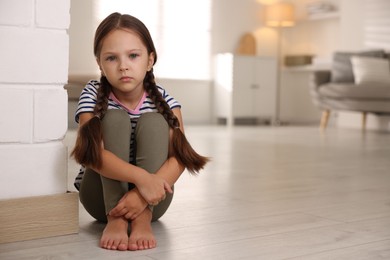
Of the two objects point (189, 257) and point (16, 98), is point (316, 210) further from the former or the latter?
point (16, 98)

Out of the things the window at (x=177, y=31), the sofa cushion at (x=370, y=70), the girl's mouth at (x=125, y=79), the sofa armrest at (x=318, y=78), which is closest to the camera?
the girl's mouth at (x=125, y=79)

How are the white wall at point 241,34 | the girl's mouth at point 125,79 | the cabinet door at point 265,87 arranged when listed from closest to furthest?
the girl's mouth at point 125,79 → the white wall at point 241,34 → the cabinet door at point 265,87

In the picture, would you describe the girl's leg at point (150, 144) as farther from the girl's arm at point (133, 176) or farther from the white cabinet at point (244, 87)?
the white cabinet at point (244, 87)

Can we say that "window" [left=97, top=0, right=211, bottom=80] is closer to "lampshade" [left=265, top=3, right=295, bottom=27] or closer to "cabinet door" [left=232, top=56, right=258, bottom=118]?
"cabinet door" [left=232, top=56, right=258, bottom=118]

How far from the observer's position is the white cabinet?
737 cm

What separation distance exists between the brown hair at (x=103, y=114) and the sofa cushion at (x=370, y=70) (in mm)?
4969

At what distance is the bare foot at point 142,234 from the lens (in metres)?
1.18

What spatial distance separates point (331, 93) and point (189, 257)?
17.3 feet

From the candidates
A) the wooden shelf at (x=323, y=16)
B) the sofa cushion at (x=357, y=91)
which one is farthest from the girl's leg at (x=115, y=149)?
the wooden shelf at (x=323, y=16)

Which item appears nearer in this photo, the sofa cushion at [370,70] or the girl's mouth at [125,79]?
the girl's mouth at [125,79]

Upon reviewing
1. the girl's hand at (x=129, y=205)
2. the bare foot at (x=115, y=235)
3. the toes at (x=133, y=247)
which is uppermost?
the girl's hand at (x=129, y=205)

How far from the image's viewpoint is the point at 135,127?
1.32 m

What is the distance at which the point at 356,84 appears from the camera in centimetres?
598

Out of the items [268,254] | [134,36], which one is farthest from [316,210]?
[134,36]
